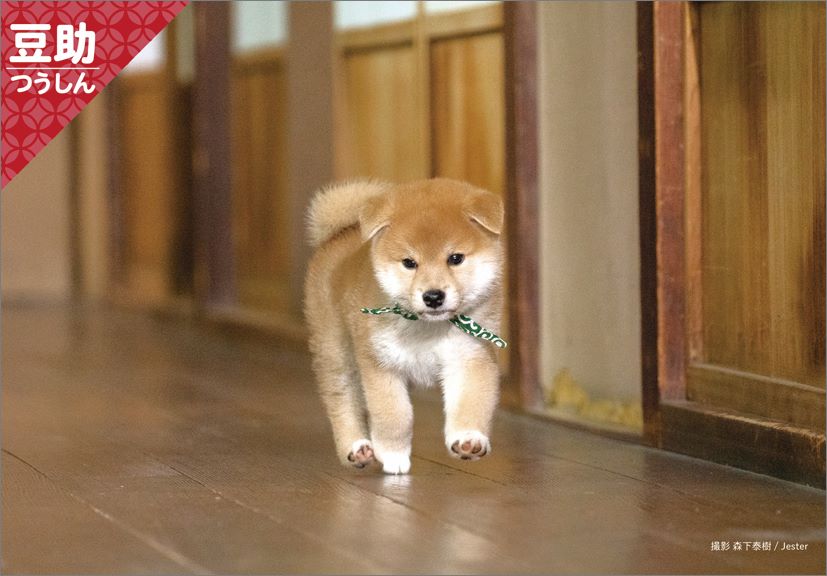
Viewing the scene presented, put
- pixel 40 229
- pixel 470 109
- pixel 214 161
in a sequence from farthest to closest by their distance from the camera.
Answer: pixel 40 229
pixel 214 161
pixel 470 109

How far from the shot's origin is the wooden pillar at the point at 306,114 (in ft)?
16.2

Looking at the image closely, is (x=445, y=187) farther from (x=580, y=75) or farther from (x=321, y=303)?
(x=580, y=75)

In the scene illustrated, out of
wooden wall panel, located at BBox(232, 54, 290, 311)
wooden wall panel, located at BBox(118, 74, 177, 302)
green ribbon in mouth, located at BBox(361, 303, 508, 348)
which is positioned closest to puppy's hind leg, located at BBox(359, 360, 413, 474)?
green ribbon in mouth, located at BBox(361, 303, 508, 348)

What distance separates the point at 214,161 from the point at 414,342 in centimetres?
344

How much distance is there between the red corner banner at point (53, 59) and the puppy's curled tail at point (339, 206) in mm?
746

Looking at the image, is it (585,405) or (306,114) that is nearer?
(585,405)

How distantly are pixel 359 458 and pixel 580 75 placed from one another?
1338 mm

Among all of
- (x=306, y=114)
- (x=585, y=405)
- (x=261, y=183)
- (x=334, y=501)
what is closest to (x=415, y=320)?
(x=334, y=501)

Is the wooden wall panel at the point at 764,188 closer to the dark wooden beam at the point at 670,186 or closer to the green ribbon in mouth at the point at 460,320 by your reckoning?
the dark wooden beam at the point at 670,186

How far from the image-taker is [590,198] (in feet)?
11.8

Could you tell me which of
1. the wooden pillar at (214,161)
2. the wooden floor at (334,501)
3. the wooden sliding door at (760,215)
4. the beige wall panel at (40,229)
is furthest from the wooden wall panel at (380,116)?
the beige wall panel at (40,229)

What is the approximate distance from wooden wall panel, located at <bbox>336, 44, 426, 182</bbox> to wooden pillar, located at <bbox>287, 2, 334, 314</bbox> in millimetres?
105

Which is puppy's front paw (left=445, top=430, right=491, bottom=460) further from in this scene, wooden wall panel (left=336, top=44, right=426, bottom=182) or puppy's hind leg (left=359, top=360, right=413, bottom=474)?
wooden wall panel (left=336, top=44, right=426, bottom=182)

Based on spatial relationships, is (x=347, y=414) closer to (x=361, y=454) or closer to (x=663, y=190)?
(x=361, y=454)
